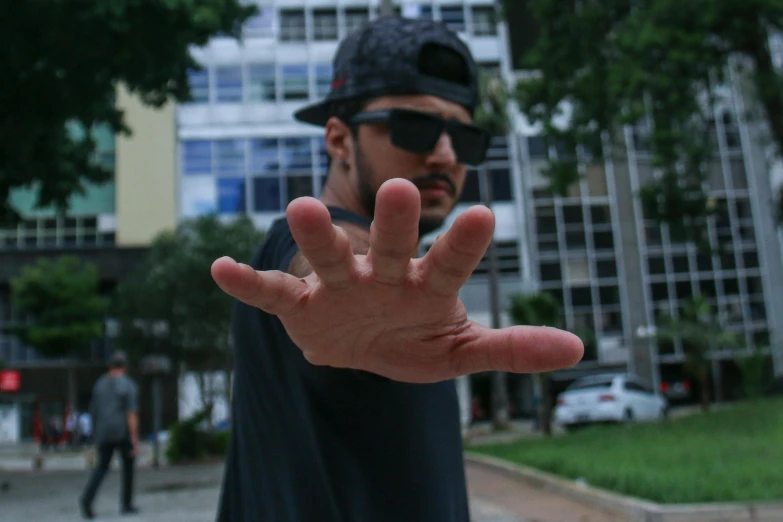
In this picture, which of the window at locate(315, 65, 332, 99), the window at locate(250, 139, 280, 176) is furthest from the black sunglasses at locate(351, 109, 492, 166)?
the window at locate(250, 139, 280, 176)

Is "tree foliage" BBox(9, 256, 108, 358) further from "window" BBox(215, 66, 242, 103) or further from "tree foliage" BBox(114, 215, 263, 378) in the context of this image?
"window" BBox(215, 66, 242, 103)

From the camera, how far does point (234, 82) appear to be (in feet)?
104

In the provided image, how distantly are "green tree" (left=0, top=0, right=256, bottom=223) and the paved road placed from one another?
4.49 meters

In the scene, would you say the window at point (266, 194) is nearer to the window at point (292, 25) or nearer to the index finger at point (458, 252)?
the window at point (292, 25)

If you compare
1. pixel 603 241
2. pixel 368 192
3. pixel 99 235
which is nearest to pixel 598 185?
pixel 603 241

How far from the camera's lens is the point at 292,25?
29.5 m

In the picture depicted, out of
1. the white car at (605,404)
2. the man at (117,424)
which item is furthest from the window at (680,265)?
the man at (117,424)

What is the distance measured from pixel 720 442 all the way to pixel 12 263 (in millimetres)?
29888

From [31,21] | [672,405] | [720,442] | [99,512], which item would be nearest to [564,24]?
[720,442]

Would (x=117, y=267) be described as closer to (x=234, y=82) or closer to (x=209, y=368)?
(x=234, y=82)

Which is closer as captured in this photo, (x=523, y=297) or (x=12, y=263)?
(x=523, y=297)

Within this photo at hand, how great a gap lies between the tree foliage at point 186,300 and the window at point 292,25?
9.65 m

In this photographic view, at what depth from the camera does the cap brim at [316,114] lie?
1756 mm

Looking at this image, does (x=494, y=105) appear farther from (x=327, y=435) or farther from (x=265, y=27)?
(x=327, y=435)
